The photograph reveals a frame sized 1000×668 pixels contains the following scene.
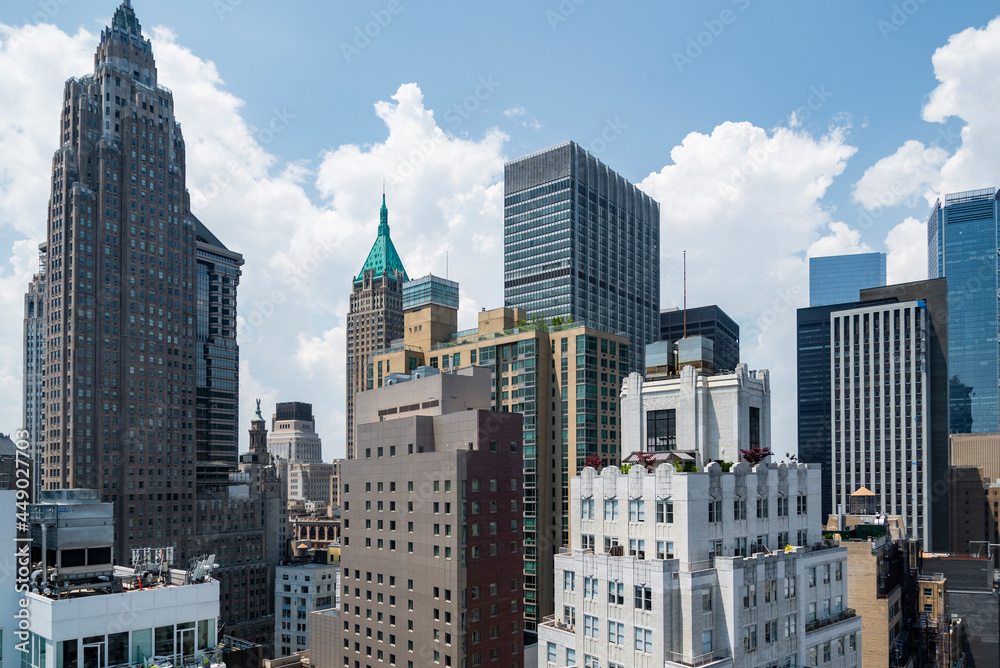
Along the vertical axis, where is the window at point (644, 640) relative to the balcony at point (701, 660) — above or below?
above

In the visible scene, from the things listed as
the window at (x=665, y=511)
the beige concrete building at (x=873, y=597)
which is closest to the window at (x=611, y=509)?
the window at (x=665, y=511)

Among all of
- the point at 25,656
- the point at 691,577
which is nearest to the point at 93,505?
the point at 25,656

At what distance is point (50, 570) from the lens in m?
58.8

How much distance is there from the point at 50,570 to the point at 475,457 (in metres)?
47.7

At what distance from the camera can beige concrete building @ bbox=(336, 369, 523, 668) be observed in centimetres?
9144

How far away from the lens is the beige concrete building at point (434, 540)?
300ft

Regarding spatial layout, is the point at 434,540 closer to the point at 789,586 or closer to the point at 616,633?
the point at 616,633

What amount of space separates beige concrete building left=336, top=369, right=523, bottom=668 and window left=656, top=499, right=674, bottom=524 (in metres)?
31.6

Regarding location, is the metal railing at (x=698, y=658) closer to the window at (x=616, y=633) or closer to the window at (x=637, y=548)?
the window at (x=616, y=633)

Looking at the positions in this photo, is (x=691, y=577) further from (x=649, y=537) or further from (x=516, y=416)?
(x=516, y=416)

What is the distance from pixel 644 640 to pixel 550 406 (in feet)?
318

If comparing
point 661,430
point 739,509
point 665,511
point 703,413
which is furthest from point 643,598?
point 703,413

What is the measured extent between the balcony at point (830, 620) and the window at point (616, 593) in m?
20.3

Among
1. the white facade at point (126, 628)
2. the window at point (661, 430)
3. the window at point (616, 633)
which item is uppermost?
the window at point (661, 430)
